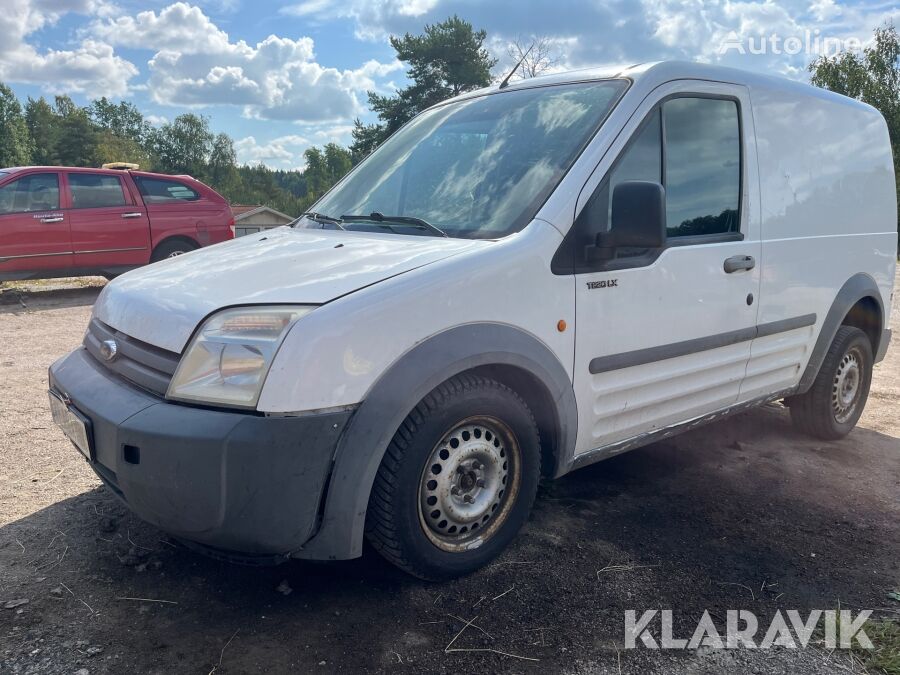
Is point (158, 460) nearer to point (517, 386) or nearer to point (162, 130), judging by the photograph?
point (517, 386)

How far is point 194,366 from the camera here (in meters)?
2.23

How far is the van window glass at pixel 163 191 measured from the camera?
10102 mm

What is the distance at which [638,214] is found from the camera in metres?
2.65

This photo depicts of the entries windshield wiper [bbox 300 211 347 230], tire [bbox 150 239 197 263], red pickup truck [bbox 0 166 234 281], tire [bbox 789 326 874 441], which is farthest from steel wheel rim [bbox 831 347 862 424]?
red pickup truck [bbox 0 166 234 281]

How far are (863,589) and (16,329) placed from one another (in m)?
7.99

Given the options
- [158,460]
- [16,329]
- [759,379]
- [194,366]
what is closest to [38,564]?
[158,460]

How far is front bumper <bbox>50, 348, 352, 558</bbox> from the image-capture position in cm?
209

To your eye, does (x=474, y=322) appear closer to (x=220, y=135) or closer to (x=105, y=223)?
(x=105, y=223)

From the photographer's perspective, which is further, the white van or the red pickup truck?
the red pickup truck

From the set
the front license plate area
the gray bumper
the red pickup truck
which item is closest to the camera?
the front license plate area

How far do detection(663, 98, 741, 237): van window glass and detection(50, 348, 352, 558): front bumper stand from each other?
6.41 feet

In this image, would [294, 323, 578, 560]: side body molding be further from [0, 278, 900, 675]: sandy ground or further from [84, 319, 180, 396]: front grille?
[84, 319, 180, 396]: front grille

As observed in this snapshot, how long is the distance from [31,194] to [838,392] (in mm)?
9383

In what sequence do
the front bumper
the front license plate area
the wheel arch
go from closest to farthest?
the front bumper
the front license plate area
the wheel arch
